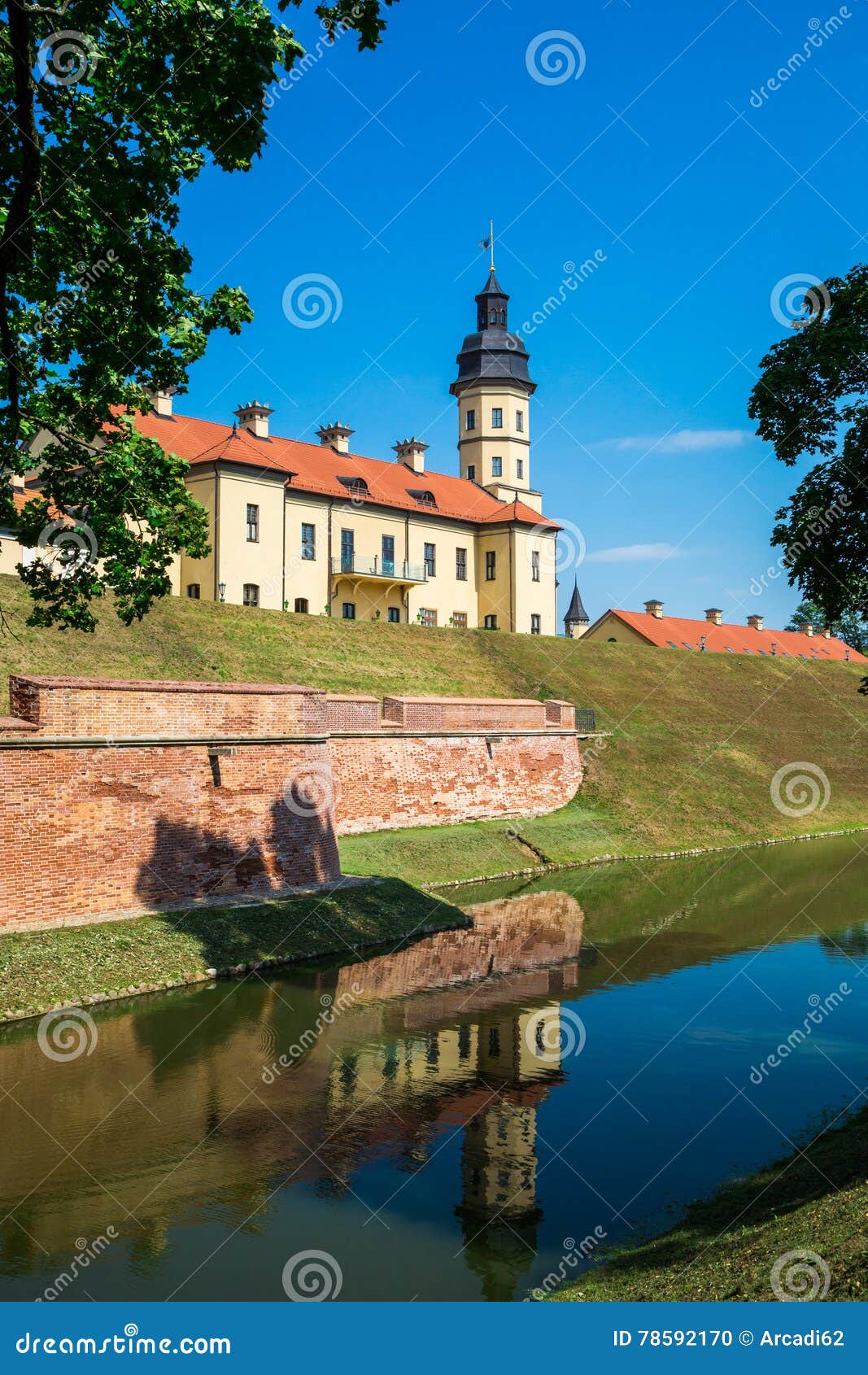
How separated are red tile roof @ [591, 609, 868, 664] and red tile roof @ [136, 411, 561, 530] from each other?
12.6 meters

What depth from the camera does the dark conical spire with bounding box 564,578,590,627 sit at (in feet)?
298

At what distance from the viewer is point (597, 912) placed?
2411 centimetres

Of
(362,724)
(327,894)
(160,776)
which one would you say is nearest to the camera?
(160,776)

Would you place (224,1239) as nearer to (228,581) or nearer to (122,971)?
(122,971)

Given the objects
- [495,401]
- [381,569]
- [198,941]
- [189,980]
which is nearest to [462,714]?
[198,941]

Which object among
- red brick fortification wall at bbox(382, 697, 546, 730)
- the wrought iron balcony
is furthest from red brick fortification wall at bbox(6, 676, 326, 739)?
the wrought iron balcony

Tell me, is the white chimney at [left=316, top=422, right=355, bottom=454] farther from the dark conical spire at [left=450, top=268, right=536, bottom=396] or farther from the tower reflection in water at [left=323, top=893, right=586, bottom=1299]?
the tower reflection in water at [left=323, top=893, right=586, bottom=1299]

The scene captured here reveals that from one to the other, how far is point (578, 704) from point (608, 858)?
13.0 meters

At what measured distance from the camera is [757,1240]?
25.6 ft

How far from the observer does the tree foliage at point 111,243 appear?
8.47m

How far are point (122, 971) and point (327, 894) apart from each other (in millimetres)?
5973

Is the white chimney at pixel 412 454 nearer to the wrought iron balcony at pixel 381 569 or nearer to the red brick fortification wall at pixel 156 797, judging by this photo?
the wrought iron balcony at pixel 381 569

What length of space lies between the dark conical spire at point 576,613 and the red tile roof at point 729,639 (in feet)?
50.8

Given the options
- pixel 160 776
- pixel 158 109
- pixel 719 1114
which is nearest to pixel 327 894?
pixel 160 776
